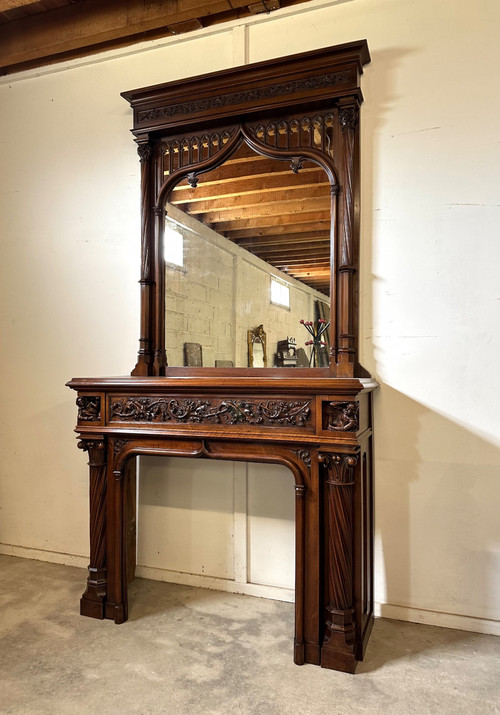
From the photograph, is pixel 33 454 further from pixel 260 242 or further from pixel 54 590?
pixel 260 242

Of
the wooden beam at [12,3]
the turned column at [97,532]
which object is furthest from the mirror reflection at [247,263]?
the wooden beam at [12,3]

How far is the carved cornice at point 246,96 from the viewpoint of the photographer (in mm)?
2188

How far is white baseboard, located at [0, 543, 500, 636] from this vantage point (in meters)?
2.07

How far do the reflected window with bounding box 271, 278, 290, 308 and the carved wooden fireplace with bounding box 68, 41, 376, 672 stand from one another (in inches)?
0.9

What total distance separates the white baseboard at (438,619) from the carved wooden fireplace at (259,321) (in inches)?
4.9

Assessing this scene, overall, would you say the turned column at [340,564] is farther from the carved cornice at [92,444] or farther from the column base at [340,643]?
the carved cornice at [92,444]

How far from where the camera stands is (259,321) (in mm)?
2314

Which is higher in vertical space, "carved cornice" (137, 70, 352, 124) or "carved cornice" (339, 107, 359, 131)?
"carved cornice" (137, 70, 352, 124)

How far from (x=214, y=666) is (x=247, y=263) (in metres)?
1.73

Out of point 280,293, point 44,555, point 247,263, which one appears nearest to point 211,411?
point 280,293

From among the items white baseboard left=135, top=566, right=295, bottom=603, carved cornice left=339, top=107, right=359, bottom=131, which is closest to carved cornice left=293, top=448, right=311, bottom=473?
white baseboard left=135, top=566, right=295, bottom=603

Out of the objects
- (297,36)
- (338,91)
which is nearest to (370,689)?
(338,91)

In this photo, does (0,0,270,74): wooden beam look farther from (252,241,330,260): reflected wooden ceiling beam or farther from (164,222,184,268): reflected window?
(252,241,330,260): reflected wooden ceiling beam

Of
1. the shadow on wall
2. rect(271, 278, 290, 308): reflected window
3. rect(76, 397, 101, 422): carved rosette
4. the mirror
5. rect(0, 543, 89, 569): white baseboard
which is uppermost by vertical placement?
rect(271, 278, 290, 308): reflected window
